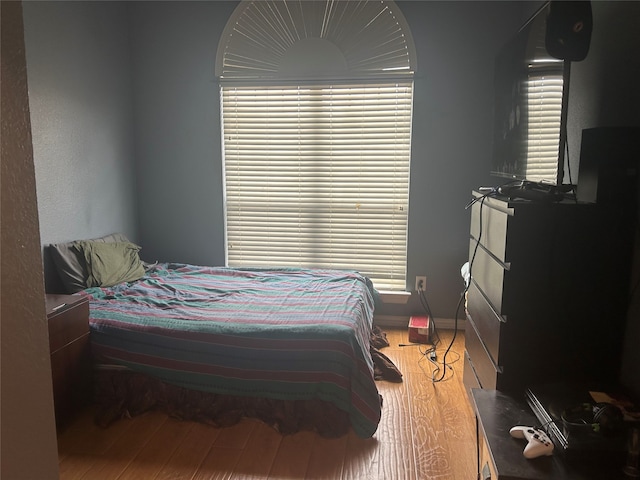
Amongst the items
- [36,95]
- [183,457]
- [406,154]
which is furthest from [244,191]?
[183,457]

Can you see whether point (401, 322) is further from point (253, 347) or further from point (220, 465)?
point (220, 465)

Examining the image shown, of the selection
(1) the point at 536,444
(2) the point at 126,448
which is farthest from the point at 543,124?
(2) the point at 126,448

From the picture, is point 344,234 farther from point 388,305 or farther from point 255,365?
point 255,365

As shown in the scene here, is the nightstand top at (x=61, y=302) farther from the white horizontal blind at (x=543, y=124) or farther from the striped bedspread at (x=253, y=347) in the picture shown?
the white horizontal blind at (x=543, y=124)

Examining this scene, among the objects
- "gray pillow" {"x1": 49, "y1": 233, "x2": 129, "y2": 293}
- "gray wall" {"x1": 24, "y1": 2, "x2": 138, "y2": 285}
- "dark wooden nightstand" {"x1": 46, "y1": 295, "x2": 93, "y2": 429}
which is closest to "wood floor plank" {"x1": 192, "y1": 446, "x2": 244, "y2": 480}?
"dark wooden nightstand" {"x1": 46, "y1": 295, "x2": 93, "y2": 429}

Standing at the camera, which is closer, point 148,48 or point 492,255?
point 492,255

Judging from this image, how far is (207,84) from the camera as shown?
12.7 feet

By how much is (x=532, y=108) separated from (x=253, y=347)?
1.74 metres

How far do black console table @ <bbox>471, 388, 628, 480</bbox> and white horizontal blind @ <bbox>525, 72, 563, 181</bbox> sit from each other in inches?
36.5

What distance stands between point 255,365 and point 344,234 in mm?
1780

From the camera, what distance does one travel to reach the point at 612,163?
1.67m

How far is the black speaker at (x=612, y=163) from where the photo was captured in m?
1.64

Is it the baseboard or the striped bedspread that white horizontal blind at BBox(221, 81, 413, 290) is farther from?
the striped bedspread

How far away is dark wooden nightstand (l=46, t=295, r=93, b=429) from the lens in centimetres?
222
